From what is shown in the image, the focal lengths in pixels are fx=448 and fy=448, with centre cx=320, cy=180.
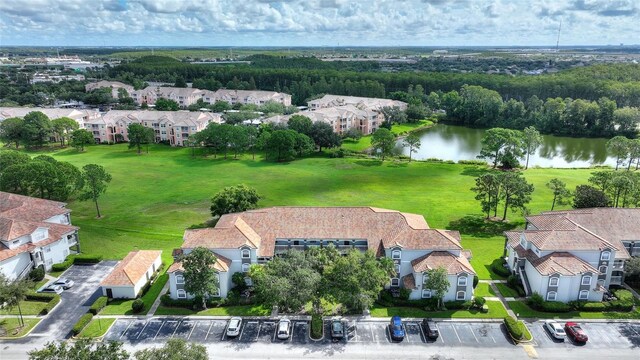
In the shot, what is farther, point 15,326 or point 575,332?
point 15,326

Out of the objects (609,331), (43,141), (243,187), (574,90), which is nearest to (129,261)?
(243,187)

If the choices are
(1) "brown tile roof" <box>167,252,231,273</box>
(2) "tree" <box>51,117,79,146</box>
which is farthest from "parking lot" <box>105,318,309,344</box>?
(2) "tree" <box>51,117,79,146</box>

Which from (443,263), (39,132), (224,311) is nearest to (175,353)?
Result: (224,311)

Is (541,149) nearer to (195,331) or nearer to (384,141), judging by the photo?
(384,141)

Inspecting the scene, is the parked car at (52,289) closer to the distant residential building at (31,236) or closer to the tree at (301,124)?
the distant residential building at (31,236)

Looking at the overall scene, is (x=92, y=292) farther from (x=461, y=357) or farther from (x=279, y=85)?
(x=279, y=85)

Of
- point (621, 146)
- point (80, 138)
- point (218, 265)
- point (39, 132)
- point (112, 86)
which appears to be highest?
point (112, 86)

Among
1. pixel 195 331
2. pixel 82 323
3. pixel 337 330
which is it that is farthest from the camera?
pixel 195 331
